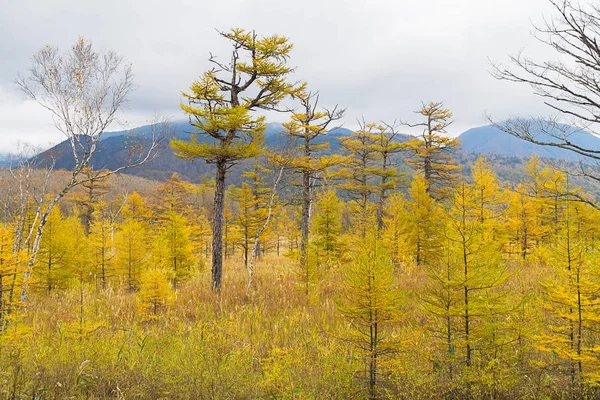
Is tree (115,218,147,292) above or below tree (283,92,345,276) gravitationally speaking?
below

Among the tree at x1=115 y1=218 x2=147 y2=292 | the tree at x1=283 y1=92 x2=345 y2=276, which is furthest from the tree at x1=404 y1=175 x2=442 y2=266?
the tree at x1=115 y1=218 x2=147 y2=292

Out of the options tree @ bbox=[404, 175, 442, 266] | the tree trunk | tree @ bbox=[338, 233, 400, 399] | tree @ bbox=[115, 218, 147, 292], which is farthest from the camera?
tree @ bbox=[404, 175, 442, 266]

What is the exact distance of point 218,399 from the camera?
370cm

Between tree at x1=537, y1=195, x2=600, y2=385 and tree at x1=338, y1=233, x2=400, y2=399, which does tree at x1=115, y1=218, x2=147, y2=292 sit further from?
tree at x1=537, y1=195, x2=600, y2=385

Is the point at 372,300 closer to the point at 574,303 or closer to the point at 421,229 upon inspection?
the point at 574,303

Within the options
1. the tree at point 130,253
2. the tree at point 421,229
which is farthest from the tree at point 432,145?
the tree at point 130,253

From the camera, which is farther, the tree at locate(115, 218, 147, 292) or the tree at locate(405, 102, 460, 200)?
the tree at locate(405, 102, 460, 200)

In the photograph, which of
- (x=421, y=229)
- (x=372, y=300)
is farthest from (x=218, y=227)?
(x=421, y=229)

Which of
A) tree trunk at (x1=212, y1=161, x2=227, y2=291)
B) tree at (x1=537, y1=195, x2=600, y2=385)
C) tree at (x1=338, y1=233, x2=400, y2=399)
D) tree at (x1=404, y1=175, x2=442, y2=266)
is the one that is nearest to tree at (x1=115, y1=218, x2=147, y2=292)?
tree trunk at (x1=212, y1=161, x2=227, y2=291)

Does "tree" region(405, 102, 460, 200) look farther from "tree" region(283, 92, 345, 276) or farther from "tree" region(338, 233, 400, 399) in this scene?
"tree" region(338, 233, 400, 399)

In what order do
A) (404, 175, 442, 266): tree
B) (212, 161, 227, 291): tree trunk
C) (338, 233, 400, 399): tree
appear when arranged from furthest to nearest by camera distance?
(404, 175, 442, 266): tree
(212, 161, 227, 291): tree trunk
(338, 233, 400, 399): tree

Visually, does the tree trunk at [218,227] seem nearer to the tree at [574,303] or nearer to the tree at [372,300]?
the tree at [372,300]

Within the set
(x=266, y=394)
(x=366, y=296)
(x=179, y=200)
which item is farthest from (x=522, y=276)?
(x=179, y=200)

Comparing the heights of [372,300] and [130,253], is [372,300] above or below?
above
